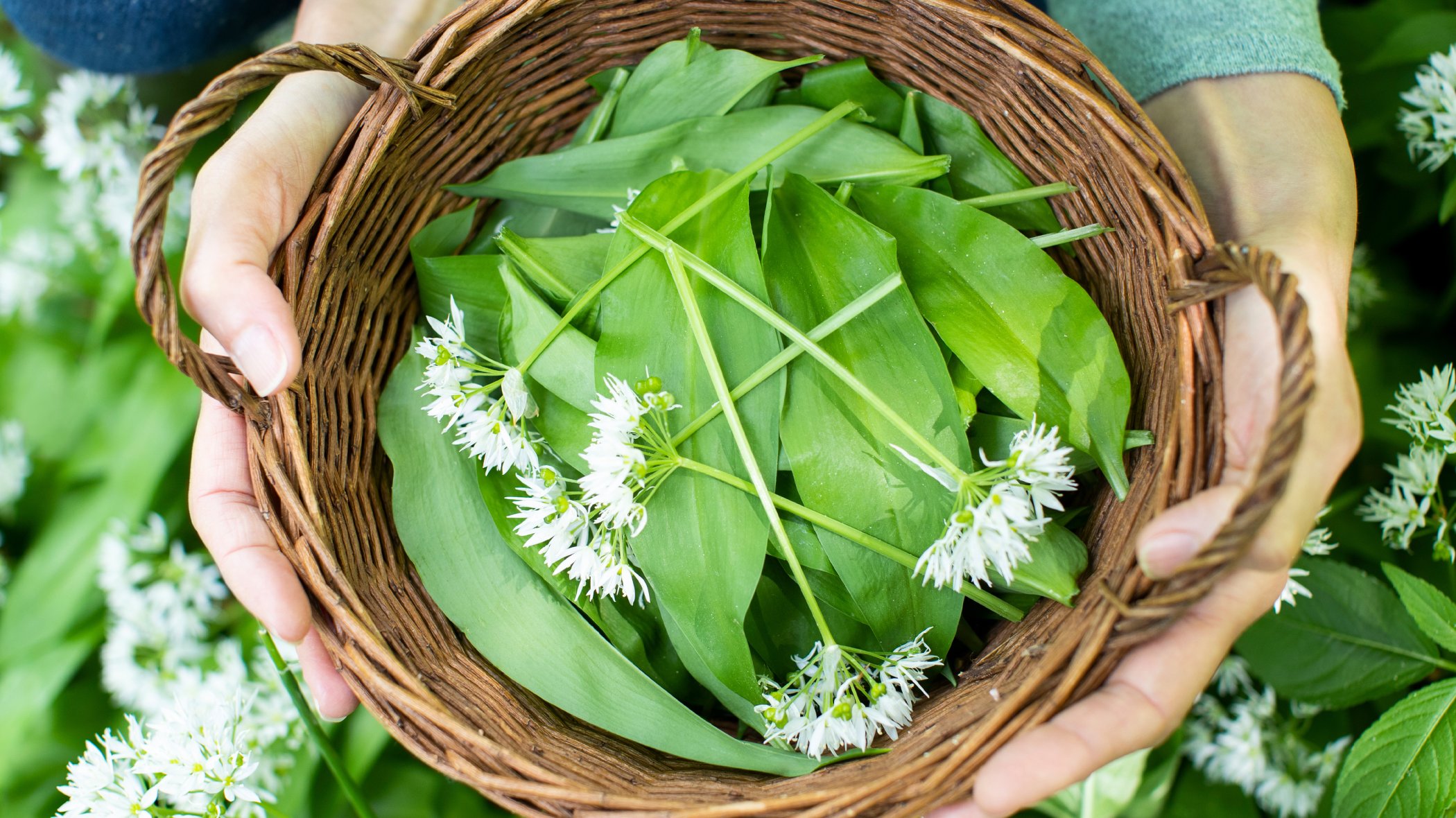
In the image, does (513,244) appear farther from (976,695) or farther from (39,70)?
(39,70)

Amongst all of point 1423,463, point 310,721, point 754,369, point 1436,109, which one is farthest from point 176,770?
point 1436,109

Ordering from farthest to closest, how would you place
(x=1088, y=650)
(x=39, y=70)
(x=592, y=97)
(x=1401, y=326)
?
(x=39, y=70)
(x=1401, y=326)
(x=592, y=97)
(x=1088, y=650)

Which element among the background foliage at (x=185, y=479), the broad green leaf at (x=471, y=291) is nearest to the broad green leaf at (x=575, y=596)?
the broad green leaf at (x=471, y=291)

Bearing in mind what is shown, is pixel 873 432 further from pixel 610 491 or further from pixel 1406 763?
pixel 1406 763

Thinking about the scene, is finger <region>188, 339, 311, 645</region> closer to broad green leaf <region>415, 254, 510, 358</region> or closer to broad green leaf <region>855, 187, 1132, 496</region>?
broad green leaf <region>415, 254, 510, 358</region>

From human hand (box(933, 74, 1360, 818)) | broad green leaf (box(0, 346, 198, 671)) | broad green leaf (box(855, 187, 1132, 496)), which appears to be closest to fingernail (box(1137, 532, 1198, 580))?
human hand (box(933, 74, 1360, 818))

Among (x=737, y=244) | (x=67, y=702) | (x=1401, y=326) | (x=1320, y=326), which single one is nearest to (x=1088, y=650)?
(x=1320, y=326)
